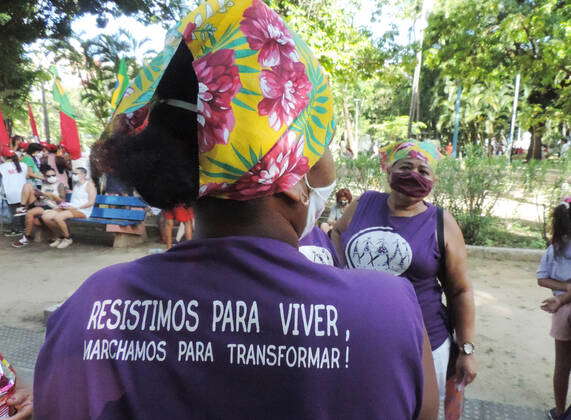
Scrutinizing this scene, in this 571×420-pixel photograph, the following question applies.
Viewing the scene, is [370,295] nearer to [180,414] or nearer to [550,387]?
[180,414]

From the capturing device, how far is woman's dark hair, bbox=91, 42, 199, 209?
32.0 inches

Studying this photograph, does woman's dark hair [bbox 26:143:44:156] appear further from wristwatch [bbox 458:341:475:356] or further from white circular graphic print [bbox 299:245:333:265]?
wristwatch [bbox 458:341:475:356]

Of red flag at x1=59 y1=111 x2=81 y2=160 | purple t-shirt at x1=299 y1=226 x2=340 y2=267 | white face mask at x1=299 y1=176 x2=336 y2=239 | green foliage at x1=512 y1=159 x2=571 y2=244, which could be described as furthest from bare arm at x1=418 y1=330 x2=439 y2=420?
red flag at x1=59 y1=111 x2=81 y2=160

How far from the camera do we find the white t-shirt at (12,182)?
28.0 ft

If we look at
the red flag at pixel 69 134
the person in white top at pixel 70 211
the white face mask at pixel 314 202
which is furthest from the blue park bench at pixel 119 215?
the white face mask at pixel 314 202

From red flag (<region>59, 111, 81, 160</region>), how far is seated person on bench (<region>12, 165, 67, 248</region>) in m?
1.66

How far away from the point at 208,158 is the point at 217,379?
40cm

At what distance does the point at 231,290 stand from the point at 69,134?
11.3 meters

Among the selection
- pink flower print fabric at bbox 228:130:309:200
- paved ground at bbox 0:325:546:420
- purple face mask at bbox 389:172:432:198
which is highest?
pink flower print fabric at bbox 228:130:309:200

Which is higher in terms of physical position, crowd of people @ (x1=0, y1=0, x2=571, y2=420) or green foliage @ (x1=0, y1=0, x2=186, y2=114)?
green foliage @ (x1=0, y1=0, x2=186, y2=114)

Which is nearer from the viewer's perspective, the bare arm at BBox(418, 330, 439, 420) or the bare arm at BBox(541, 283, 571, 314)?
the bare arm at BBox(418, 330, 439, 420)

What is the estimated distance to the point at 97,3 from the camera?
9000 mm

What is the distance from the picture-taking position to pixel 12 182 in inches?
337

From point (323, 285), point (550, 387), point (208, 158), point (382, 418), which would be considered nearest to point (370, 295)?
point (323, 285)
